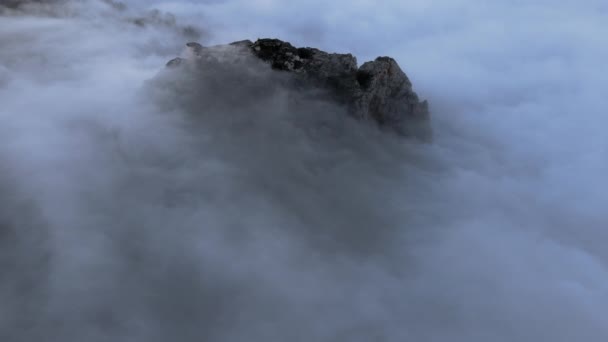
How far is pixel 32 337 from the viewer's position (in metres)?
13.2

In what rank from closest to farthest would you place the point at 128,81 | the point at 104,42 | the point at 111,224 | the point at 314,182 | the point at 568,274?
1. the point at 111,224
2. the point at 314,182
3. the point at 568,274
4. the point at 128,81
5. the point at 104,42

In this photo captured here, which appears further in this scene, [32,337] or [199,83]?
[199,83]

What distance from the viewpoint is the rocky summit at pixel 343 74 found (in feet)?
72.4

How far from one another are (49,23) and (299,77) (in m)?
22.2

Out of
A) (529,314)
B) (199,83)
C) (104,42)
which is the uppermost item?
(104,42)

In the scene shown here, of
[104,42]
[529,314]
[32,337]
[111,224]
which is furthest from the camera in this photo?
[104,42]

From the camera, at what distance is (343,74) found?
72.9 feet

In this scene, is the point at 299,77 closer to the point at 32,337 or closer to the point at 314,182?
the point at 314,182

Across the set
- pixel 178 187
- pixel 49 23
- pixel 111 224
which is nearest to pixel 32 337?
pixel 111 224

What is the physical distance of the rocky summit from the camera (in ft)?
72.4

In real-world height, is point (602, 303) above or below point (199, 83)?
below

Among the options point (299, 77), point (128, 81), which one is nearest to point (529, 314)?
point (299, 77)

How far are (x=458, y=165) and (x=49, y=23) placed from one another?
27.8m

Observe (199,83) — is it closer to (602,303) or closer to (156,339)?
(156,339)
